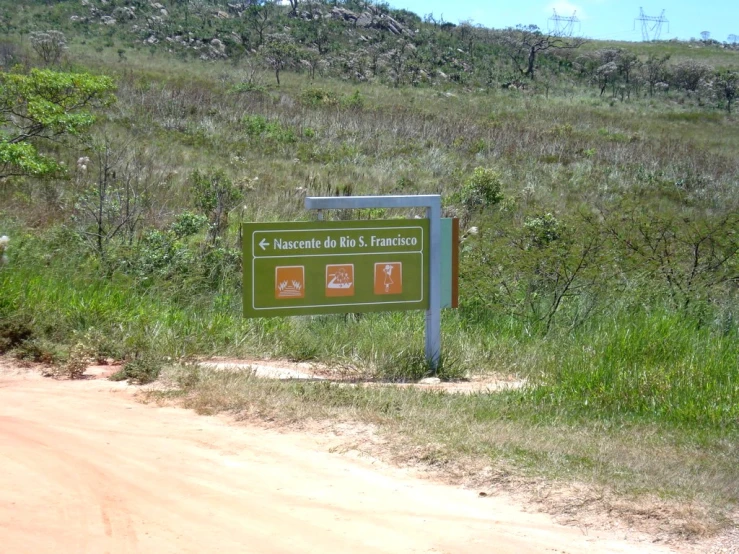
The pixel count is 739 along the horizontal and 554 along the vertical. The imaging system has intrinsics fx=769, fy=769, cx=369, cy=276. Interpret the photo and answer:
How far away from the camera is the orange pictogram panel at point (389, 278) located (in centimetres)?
678

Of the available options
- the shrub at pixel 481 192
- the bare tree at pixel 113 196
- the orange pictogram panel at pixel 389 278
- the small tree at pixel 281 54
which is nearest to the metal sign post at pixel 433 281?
the orange pictogram panel at pixel 389 278

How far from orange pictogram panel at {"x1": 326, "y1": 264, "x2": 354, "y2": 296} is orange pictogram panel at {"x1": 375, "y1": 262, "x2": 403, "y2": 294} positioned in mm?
246

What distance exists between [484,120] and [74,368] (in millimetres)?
26132

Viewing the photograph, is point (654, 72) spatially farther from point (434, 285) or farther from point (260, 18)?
point (434, 285)

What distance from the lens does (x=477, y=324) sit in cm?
875

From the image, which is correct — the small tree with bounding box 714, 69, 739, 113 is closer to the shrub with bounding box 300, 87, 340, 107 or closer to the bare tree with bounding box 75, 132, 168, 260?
the shrub with bounding box 300, 87, 340, 107

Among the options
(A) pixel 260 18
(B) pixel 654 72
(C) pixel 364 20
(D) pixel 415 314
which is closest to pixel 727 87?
(B) pixel 654 72

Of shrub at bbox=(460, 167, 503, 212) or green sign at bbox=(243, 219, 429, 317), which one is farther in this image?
shrub at bbox=(460, 167, 503, 212)

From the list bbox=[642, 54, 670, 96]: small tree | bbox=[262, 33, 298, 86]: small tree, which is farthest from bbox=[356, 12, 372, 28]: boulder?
bbox=[642, 54, 670, 96]: small tree

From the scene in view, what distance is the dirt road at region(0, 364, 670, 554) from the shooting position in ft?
11.5

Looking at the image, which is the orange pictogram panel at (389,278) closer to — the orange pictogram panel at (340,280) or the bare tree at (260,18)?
the orange pictogram panel at (340,280)

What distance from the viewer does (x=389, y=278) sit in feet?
22.3

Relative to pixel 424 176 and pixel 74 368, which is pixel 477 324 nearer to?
pixel 74 368

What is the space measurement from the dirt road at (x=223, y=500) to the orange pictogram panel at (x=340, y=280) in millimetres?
1863
